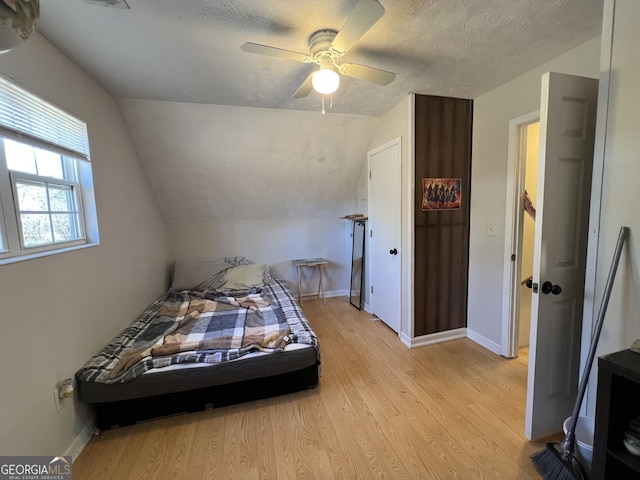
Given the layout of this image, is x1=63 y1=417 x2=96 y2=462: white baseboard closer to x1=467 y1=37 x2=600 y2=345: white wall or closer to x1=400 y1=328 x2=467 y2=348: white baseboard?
x1=400 y1=328 x2=467 y2=348: white baseboard

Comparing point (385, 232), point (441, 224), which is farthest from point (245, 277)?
point (441, 224)

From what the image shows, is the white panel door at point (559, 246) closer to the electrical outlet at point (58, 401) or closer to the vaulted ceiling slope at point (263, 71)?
the vaulted ceiling slope at point (263, 71)

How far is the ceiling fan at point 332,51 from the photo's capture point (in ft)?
4.00

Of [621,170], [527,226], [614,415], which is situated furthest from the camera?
[527,226]

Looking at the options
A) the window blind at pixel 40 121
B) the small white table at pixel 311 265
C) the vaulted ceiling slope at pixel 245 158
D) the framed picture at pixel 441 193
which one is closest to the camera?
the window blind at pixel 40 121

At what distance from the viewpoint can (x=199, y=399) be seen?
6.16ft

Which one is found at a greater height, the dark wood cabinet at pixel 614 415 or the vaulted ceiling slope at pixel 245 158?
the vaulted ceiling slope at pixel 245 158

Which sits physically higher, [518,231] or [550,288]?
[518,231]

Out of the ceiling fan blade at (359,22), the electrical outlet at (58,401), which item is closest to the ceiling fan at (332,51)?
the ceiling fan blade at (359,22)

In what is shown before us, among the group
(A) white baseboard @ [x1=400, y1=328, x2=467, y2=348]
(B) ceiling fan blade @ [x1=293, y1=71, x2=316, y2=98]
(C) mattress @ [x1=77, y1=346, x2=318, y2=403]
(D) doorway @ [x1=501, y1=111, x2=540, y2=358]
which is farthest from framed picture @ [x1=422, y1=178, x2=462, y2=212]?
(C) mattress @ [x1=77, y1=346, x2=318, y2=403]

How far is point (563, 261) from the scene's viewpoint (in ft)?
4.86

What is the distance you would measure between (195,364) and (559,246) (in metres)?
2.31

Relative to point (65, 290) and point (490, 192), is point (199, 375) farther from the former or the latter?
point (490, 192)

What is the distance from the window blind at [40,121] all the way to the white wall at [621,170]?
278cm
